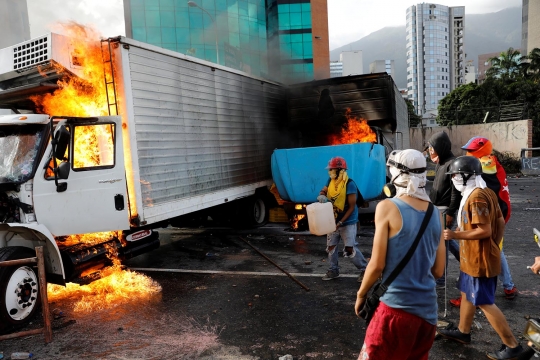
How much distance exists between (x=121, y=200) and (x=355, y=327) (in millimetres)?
3481

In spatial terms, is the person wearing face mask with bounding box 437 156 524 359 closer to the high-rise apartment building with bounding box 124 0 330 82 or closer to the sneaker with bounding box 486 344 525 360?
the sneaker with bounding box 486 344 525 360

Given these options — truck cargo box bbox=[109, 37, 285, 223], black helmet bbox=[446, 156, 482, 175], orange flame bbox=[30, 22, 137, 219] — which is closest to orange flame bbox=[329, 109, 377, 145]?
truck cargo box bbox=[109, 37, 285, 223]

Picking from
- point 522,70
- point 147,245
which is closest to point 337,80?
point 147,245

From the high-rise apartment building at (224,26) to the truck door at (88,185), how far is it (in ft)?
114

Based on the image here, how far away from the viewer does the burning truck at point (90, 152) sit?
4.89 m

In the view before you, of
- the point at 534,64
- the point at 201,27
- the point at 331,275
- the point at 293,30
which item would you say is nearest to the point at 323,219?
the point at 331,275

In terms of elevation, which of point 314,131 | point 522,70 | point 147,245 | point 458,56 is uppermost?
point 458,56

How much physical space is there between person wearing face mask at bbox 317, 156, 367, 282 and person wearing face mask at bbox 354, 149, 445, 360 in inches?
118

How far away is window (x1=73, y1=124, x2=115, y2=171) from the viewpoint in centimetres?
535

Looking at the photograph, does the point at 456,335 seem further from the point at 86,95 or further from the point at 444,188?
the point at 86,95

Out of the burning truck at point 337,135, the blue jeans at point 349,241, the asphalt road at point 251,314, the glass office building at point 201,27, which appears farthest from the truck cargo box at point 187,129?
the glass office building at point 201,27

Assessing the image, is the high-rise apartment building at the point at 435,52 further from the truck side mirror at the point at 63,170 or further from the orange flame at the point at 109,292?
the truck side mirror at the point at 63,170

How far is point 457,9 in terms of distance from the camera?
131 meters

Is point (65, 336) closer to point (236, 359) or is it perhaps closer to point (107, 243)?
point (107, 243)
